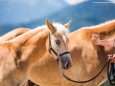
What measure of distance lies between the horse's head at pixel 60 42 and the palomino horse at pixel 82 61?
26.2 inches

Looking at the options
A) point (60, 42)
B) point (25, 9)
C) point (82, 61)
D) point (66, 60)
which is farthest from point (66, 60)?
point (25, 9)

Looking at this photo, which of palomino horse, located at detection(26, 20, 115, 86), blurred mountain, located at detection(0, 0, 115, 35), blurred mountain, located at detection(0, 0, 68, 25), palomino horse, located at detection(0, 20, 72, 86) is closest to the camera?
palomino horse, located at detection(0, 20, 72, 86)

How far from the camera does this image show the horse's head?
412 centimetres

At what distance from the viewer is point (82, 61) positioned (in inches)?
192

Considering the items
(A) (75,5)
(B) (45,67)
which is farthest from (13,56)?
(A) (75,5)

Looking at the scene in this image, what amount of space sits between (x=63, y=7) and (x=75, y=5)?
203mm

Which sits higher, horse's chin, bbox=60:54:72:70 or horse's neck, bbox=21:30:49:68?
horse's neck, bbox=21:30:49:68

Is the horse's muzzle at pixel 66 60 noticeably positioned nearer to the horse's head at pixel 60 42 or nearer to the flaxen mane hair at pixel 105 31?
the horse's head at pixel 60 42

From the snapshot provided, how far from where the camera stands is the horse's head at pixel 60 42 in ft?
13.5

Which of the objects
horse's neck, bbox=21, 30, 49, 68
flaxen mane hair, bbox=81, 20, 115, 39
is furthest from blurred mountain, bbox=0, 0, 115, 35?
horse's neck, bbox=21, 30, 49, 68

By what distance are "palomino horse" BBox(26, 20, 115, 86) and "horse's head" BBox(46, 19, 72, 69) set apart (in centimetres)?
66

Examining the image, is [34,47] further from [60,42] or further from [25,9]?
[25,9]

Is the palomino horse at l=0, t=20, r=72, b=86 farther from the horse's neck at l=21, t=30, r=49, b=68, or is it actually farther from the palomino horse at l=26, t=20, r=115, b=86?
the palomino horse at l=26, t=20, r=115, b=86

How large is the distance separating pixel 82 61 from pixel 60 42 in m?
0.86
